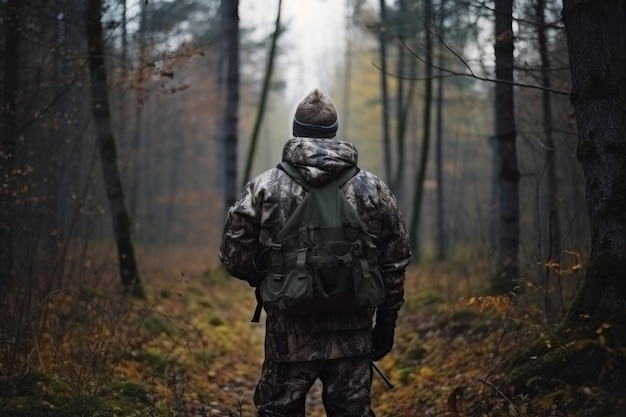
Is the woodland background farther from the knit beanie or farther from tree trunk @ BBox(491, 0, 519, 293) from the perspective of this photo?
the knit beanie

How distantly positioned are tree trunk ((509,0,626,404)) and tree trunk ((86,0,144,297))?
5536mm

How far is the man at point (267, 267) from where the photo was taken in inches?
146

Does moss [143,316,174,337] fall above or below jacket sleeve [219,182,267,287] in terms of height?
below

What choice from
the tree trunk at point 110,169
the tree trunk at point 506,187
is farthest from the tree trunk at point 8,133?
the tree trunk at point 506,187

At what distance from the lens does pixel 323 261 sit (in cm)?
354

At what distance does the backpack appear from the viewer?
3.53m

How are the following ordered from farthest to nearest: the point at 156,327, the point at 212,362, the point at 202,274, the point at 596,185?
the point at 202,274
the point at 156,327
the point at 212,362
the point at 596,185

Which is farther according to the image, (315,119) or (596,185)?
(596,185)

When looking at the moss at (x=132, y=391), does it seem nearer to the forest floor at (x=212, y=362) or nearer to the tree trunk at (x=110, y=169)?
the forest floor at (x=212, y=362)

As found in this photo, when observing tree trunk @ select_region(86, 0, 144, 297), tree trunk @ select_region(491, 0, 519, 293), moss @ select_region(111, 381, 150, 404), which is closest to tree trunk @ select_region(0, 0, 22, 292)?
tree trunk @ select_region(86, 0, 144, 297)

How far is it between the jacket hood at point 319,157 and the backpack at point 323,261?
0.10 meters

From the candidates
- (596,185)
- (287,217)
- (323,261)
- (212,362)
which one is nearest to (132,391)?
(212,362)

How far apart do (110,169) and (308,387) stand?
6076 mm

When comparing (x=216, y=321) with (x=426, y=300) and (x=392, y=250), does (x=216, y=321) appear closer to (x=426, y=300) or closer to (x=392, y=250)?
(x=426, y=300)
